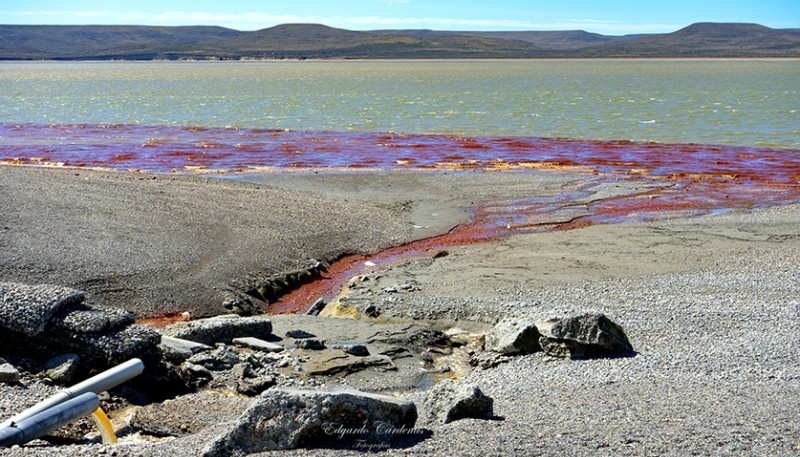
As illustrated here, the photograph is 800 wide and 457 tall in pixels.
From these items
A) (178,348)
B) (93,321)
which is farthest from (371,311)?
(93,321)

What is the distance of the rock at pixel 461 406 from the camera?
19.5 feet

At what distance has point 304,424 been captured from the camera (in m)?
5.37

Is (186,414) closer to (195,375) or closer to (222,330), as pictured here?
(195,375)

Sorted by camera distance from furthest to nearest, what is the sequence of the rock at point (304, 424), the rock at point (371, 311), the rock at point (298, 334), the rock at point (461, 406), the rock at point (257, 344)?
1. the rock at point (371, 311)
2. the rock at point (298, 334)
3. the rock at point (257, 344)
4. the rock at point (461, 406)
5. the rock at point (304, 424)

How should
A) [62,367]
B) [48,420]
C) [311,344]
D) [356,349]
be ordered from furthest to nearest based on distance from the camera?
[311,344] < [356,349] < [62,367] < [48,420]

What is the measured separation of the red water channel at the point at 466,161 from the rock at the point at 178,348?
2.61m

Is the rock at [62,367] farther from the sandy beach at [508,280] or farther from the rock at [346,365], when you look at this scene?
the rock at [346,365]

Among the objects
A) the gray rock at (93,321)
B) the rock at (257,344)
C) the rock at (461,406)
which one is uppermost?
the rock at (461,406)

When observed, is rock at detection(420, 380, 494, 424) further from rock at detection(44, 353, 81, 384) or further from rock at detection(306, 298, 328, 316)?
rock at detection(306, 298, 328, 316)

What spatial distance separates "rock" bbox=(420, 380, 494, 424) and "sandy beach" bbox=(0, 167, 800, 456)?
12cm

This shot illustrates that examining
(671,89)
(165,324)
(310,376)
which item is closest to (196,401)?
(310,376)

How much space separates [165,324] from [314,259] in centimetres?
318

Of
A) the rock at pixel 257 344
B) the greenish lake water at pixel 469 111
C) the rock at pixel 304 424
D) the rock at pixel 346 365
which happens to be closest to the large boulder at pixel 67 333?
the rock at pixel 257 344

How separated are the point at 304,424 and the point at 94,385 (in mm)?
2091
